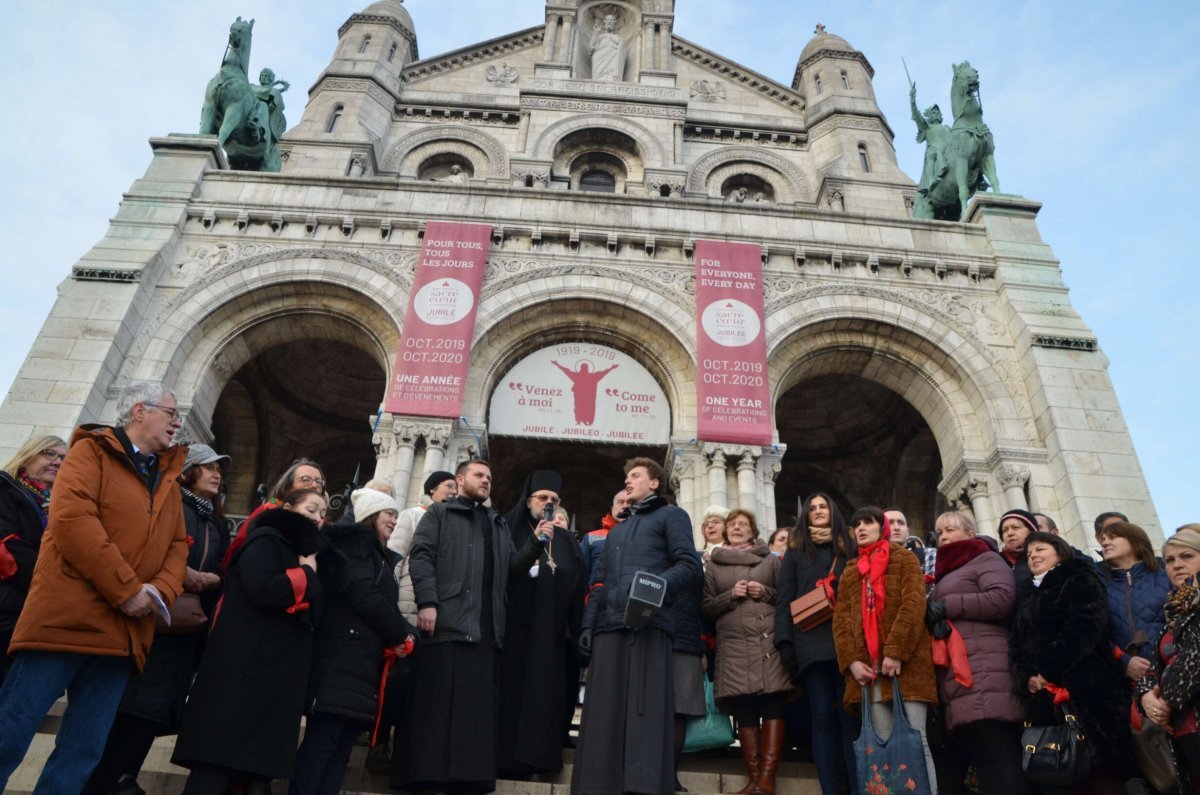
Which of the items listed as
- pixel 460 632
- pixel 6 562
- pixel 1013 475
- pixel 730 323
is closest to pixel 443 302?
pixel 730 323

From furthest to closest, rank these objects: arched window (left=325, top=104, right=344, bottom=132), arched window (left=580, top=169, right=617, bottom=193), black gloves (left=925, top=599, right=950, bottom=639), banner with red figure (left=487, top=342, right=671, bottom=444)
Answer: arched window (left=580, top=169, right=617, bottom=193), arched window (left=325, top=104, right=344, bottom=132), banner with red figure (left=487, top=342, right=671, bottom=444), black gloves (left=925, top=599, right=950, bottom=639)

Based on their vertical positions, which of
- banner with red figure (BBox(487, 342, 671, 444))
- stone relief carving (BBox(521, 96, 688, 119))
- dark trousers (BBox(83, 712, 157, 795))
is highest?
stone relief carving (BBox(521, 96, 688, 119))

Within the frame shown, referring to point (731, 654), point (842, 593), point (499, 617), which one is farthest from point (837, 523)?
point (499, 617)

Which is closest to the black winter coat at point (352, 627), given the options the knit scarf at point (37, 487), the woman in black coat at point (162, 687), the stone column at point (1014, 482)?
the woman in black coat at point (162, 687)

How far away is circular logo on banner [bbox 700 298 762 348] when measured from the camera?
39.7 feet

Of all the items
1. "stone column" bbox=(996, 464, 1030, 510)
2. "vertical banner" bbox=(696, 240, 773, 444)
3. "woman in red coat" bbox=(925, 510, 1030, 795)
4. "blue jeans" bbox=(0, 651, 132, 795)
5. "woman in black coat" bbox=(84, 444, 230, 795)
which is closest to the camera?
"blue jeans" bbox=(0, 651, 132, 795)

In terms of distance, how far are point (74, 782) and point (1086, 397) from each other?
40.9ft

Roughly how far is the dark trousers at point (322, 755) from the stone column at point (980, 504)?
9.59 m

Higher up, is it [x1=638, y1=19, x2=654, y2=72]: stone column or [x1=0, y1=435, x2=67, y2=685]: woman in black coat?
[x1=638, y1=19, x2=654, y2=72]: stone column

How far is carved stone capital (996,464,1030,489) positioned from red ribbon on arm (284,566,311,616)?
10255 millimetres

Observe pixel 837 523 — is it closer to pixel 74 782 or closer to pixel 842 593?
pixel 842 593

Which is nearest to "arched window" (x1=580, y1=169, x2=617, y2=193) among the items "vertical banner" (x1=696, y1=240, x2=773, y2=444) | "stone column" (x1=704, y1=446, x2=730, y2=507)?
"vertical banner" (x1=696, y1=240, x2=773, y2=444)

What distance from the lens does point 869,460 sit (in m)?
16.1

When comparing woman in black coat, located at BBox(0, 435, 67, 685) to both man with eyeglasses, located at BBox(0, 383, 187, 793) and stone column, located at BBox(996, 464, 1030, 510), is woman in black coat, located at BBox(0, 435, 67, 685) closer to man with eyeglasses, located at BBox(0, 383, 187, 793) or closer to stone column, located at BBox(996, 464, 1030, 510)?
man with eyeglasses, located at BBox(0, 383, 187, 793)
